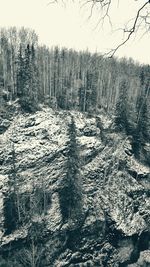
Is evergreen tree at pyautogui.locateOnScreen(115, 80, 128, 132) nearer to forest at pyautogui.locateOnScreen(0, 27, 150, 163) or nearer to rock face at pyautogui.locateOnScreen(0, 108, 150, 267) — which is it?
forest at pyautogui.locateOnScreen(0, 27, 150, 163)

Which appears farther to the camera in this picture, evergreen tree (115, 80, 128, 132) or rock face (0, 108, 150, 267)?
evergreen tree (115, 80, 128, 132)

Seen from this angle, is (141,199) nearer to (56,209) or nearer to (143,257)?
(143,257)

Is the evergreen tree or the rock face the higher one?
the evergreen tree

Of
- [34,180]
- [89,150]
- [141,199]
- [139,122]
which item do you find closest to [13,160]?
[34,180]

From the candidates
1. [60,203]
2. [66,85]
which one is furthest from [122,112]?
[60,203]

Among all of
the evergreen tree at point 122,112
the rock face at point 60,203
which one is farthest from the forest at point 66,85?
the rock face at point 60,203

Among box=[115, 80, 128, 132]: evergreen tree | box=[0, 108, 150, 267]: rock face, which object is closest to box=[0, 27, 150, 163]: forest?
box=[115, 80, 128, 132]: evergreen tree
